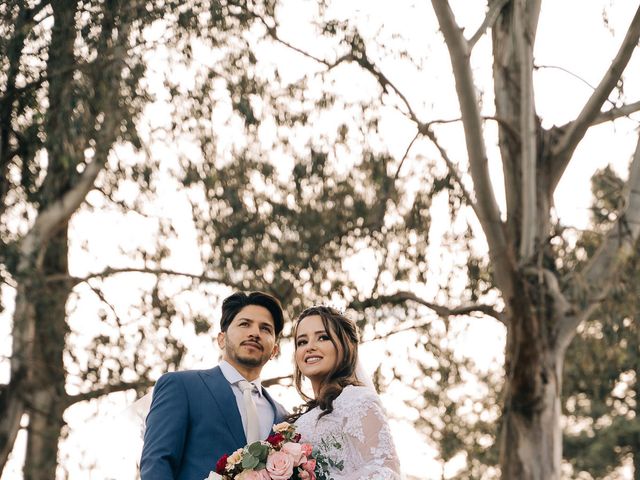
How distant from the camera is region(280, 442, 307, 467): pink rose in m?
4.39

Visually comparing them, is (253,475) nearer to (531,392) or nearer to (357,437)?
(357,437)

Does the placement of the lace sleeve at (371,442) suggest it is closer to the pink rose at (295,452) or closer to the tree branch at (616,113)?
→ the pink rose at (295,452)

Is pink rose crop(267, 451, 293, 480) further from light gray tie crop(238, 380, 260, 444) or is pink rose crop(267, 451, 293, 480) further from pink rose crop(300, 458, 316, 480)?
light gray tie crop(238, 380, 260, 444)

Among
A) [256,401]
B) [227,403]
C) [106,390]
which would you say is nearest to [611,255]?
[106,390]

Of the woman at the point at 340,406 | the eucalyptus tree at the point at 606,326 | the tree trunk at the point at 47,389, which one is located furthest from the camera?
the tree trunk at the point at 47,389

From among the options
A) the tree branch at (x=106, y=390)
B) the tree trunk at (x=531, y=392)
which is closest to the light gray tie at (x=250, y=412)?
Result: the tree trunk at (x=531, y=392)

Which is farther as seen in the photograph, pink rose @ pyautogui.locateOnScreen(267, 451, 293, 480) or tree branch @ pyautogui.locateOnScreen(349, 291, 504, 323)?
tree branch @ pyautogui.locateOnScreen(349, 291, 504, 323)

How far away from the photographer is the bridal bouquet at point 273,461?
4.34 meters

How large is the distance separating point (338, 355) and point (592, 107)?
615 cm

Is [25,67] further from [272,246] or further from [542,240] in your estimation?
[542,240]

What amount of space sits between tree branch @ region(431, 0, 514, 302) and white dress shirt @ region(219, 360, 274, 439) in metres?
4.64

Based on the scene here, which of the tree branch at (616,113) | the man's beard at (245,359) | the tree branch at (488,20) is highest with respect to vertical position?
the tree branch at (488,20)

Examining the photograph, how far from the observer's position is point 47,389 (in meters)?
12.9

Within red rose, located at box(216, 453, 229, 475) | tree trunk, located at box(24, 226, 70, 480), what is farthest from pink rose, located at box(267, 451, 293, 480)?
tree trunk, located at box(24, 226, 70, 480)
